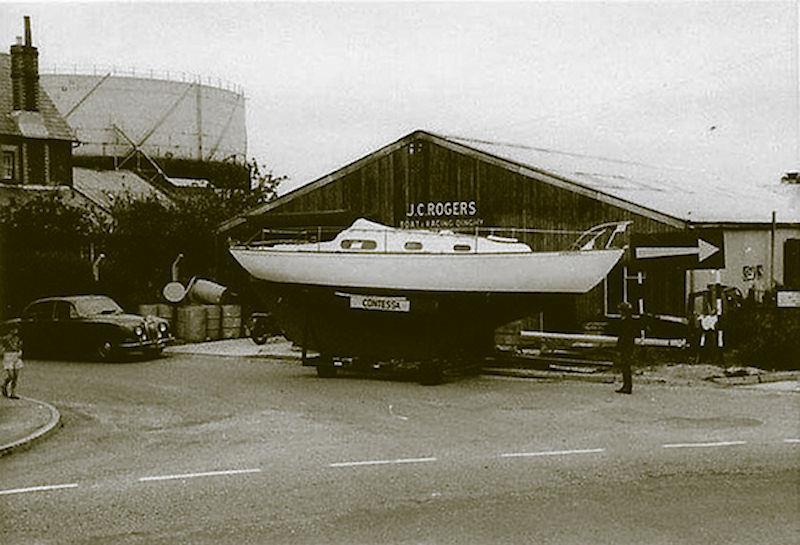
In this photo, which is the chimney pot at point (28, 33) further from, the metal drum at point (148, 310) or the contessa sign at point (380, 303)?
the contessa sign at point (380, 303)

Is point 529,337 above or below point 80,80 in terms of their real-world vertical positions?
below

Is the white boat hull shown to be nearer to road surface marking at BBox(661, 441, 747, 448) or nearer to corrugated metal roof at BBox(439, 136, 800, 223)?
corrugated metal roof at BBox(439, 136, 800, 223)

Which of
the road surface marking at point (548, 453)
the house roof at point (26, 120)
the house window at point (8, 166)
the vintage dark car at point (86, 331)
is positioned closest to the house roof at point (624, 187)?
the vintage dark car at point (86, 331)

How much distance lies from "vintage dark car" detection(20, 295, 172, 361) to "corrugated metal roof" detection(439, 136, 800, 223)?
28.3 feet

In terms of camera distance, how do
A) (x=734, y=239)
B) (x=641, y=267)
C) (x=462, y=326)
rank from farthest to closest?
(x=734, y=239), (x=641, y=267), (x=462, y=326)

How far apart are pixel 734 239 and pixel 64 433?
16.9m

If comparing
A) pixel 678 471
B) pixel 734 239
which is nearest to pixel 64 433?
pixel 678 471

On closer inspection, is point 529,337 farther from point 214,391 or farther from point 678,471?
point 678,471

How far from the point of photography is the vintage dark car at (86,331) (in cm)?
2191

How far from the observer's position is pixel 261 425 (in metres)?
13.6

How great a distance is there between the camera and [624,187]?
25453 mm

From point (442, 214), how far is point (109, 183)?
2861 cm

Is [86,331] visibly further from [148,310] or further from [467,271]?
[467,271]

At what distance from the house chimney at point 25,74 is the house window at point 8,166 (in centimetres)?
210
